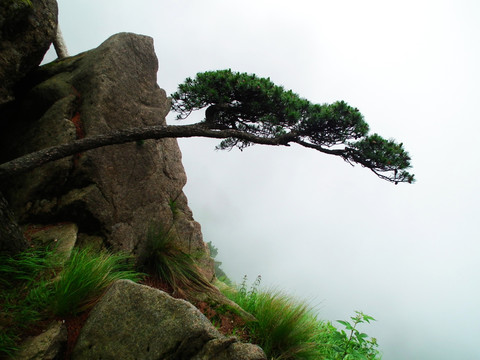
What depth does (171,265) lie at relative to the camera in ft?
16.4

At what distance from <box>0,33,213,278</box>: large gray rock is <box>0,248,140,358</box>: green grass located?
1251 mm

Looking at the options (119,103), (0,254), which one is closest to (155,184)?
(119,103)

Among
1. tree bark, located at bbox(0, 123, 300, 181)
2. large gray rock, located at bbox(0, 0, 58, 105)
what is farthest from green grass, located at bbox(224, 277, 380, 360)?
large gray rock, located at bbox(0, 0, 58, 105)

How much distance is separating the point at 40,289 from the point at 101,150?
2.59 m

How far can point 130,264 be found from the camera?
14.5 ft

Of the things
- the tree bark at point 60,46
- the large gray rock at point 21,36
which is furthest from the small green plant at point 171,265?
the tree bark at point 60,46

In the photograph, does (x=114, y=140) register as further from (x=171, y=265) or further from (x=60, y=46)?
(x=60, y=46)

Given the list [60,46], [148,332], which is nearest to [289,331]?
[148,332]

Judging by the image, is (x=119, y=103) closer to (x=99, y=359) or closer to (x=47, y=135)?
(x=47, y=135)

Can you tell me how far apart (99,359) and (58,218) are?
2.76m

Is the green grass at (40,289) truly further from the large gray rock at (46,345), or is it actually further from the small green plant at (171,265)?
the small green plant at (171,265)

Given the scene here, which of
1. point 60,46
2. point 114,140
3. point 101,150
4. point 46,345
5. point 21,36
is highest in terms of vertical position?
point 60,46

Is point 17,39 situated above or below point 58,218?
above

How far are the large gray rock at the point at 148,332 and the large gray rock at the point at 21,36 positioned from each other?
164 inches
